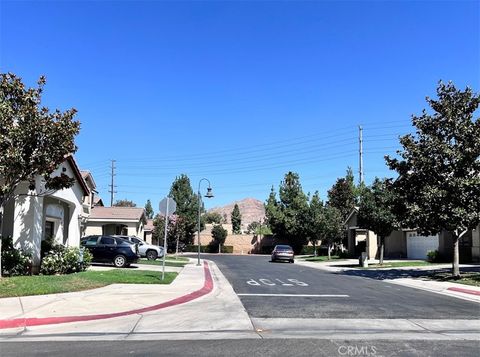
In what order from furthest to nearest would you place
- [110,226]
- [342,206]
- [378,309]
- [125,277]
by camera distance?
[342,206] → [110,226] → [125,277] → [378,309]

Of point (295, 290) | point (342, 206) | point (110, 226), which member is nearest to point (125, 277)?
point (295, 290)

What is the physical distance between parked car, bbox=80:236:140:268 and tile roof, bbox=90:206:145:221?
18712mm

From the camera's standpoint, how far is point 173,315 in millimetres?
11039

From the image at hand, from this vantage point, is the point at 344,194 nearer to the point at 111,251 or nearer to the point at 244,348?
the point at 111,251

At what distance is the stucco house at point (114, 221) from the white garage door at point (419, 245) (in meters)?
23.6

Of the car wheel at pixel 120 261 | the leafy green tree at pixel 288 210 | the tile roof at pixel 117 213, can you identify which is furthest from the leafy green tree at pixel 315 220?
the car wheel at pixel 120 261

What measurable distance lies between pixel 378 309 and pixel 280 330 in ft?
12.6

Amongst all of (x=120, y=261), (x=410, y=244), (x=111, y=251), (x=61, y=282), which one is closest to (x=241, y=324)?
(x=61, y=282)

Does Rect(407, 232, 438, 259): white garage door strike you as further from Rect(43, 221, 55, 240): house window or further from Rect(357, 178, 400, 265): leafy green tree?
Rect(43, 221, 55, 240): house window

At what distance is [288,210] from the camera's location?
64.1 m

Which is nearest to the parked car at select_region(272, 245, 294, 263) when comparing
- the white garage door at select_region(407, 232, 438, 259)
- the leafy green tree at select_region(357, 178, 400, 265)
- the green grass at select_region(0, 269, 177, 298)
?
the leafy green tree at select_region(357, 178, 400, 265)

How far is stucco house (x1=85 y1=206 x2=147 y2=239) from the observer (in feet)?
146

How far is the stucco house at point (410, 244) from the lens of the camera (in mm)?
35031

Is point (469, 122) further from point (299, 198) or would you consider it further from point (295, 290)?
point (299, 198)
